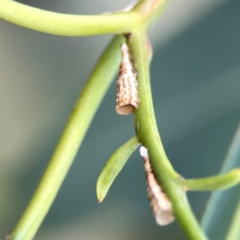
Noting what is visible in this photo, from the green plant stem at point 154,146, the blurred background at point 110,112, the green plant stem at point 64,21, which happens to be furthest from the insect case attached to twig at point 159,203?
the blurred background at point 110,112

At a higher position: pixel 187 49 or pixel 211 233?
pixel 187 49

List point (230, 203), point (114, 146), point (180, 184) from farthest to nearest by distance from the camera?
1. point (114, 146)
2. point (230, 203)
3. point (180, 184)

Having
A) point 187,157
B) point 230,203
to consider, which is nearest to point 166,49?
point 187,157

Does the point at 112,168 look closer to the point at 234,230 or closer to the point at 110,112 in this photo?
the point at 234,230

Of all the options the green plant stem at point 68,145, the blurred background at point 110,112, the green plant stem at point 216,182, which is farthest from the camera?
the blurred background at point 110,112

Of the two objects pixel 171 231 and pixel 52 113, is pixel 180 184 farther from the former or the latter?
pixel 52 113

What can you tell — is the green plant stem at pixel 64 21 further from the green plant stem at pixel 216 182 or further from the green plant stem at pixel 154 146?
the green plant stem at pixel 216 182
